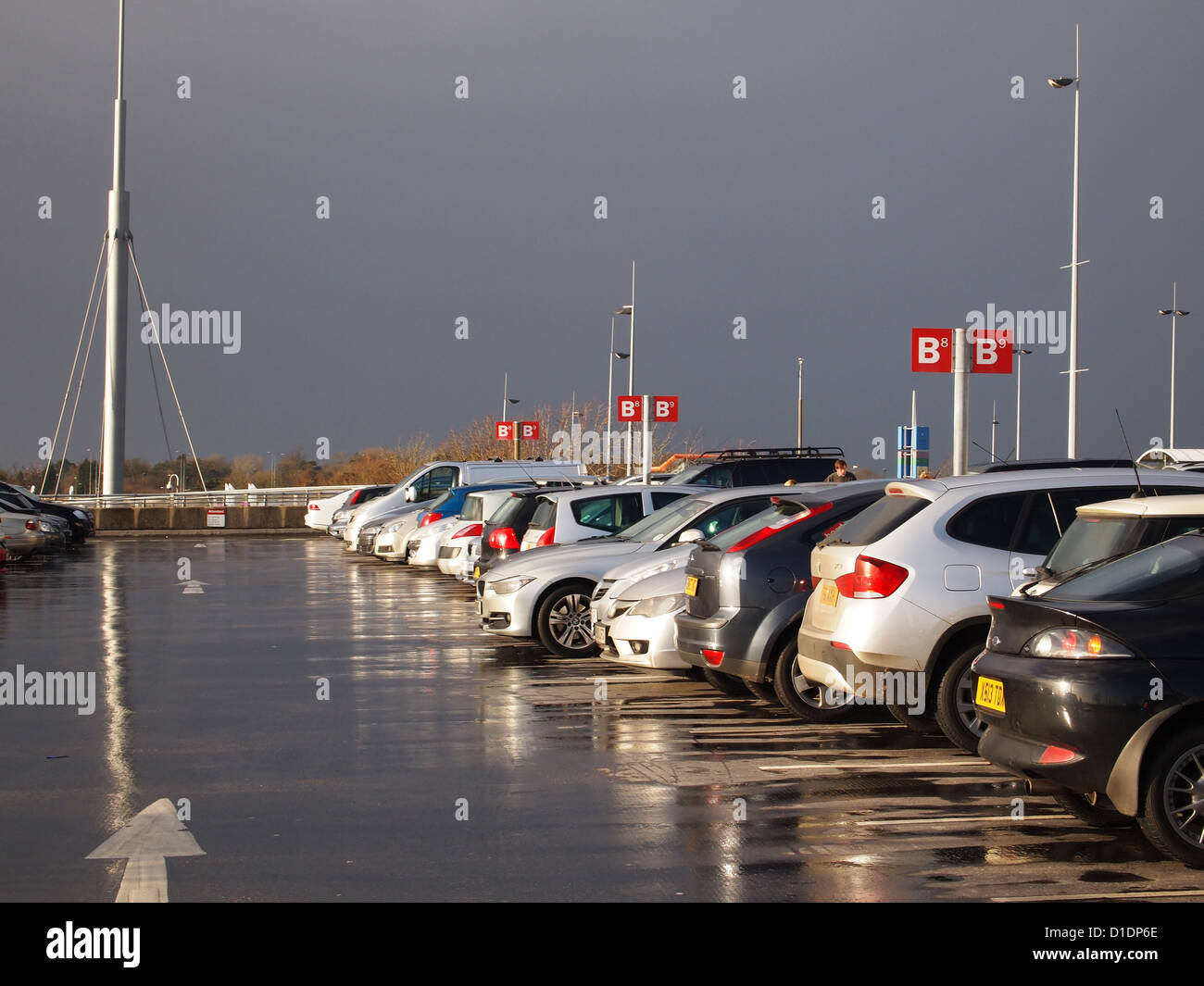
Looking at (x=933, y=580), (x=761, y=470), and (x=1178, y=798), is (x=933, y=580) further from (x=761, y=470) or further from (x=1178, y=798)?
(x=761, y=470)

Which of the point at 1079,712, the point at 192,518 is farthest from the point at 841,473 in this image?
the point at 192,518

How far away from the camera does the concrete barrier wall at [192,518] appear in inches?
1871

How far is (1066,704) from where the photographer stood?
635 cm

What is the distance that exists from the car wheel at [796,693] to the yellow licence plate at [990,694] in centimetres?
304

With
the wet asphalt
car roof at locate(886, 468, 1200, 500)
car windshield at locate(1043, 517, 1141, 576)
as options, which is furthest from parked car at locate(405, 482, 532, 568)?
car windshield at locate(1043, 517, 1141, 576)

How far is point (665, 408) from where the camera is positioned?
1640 inches

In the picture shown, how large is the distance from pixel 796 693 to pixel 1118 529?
10.5 ft

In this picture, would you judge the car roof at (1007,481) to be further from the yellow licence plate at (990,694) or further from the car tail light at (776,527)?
the yellow licence plate at (990,694)

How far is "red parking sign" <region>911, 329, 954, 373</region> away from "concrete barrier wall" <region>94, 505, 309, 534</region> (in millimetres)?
32967

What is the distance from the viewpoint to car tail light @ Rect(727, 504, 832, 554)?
10455 millimetres

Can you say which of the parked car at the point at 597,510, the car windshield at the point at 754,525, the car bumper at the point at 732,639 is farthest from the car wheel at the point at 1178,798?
the parked car at the point at 597,510
